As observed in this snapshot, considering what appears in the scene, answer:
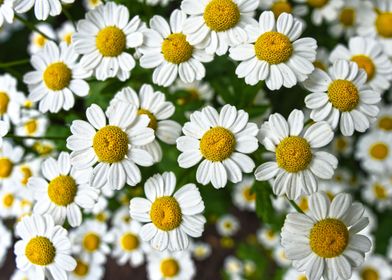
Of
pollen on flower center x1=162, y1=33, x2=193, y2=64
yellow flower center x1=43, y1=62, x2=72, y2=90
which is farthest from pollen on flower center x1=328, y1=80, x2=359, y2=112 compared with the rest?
yellow flower center x1=43, y1=62, x2=72, y2=90

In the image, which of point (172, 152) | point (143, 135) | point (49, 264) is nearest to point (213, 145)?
point (143, 135)

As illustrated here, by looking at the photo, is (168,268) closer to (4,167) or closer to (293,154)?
(4,167)

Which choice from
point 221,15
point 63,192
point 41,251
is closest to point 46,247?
point 41,251

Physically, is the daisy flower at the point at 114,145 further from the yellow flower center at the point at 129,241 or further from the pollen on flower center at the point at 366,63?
the pollen on flower center at the point at 366,63

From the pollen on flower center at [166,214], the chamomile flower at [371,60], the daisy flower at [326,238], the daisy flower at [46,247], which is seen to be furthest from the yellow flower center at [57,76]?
the chamomile flower at [371,60]

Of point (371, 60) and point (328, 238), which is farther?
point (371, 60)
